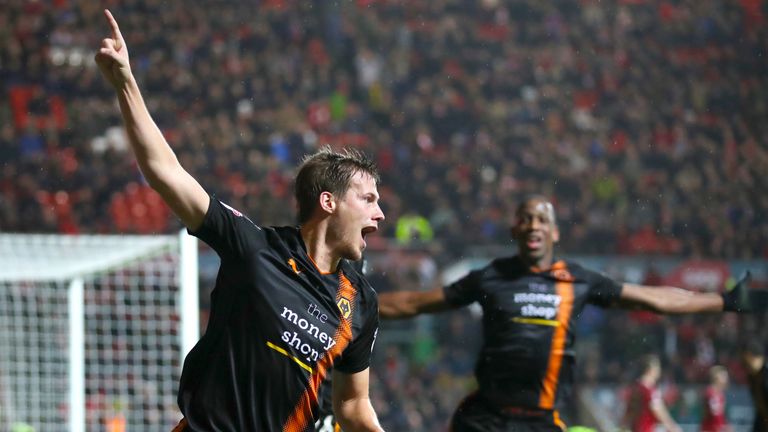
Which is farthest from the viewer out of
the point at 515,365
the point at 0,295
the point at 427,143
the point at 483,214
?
the point at 427,143

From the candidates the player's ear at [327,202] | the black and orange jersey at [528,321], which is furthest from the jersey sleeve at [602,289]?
the player's ear at [327,202]

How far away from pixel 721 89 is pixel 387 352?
10.1 meters

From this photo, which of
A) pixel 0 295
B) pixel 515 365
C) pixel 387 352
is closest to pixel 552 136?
pixel 387 352

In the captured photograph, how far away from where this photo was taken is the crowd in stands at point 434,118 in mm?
17453

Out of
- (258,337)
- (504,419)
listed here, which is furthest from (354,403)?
(504,419)

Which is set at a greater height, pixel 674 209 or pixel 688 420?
Result: pixel 674 209

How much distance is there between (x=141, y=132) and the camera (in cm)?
318

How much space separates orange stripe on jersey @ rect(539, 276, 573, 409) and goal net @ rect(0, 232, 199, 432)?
3326 mm

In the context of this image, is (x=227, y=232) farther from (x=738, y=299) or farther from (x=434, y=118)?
(x=434, y=118)

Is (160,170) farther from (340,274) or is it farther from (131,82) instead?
(340,274)

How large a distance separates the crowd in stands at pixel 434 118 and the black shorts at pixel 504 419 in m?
8.83

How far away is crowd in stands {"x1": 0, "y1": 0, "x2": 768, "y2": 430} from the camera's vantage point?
17453 millimetres

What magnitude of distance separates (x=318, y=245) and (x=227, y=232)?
0.39 m

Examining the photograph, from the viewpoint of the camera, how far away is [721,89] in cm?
2184
